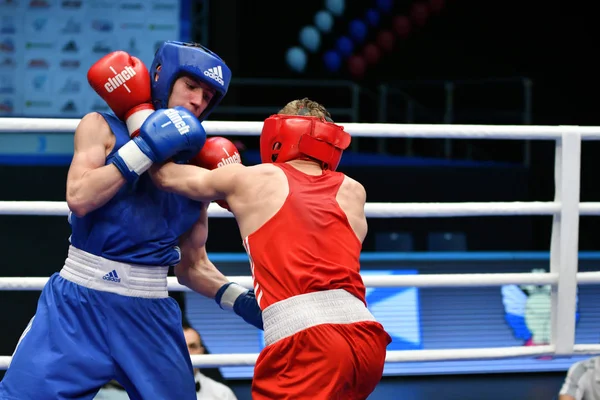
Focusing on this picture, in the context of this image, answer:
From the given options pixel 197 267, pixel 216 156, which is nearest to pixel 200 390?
pixel 197 267

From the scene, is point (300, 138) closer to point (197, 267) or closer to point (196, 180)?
point (196, 180)

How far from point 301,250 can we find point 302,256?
2 cm

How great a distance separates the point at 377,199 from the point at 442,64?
525 cm

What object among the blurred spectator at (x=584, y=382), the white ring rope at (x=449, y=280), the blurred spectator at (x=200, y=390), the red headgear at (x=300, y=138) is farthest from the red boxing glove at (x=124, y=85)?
the blurred spectator at (x=584, y=382)

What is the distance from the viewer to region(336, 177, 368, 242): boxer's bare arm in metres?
2.29

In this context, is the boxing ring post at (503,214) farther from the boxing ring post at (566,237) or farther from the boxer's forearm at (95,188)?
the boxer's forearm at (95,188)

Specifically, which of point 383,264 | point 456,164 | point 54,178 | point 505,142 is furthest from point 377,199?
point 505,142

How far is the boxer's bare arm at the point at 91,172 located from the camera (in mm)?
2145

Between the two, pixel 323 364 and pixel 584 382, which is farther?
pixel 584 382

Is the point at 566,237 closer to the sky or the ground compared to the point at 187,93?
closer to the ground

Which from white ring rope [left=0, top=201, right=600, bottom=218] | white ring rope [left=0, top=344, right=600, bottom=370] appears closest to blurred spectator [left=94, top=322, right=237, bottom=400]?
white ring rope [left=0, top=344, right=600, bottom=370]

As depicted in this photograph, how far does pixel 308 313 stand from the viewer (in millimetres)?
2094

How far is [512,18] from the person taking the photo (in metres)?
10.5

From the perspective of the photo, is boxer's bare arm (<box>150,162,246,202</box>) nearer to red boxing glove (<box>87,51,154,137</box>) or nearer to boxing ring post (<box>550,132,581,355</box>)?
red boxing glove (<box>87,51,154,137</box>)
